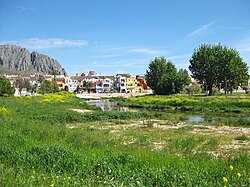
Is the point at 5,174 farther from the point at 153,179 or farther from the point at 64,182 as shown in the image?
the point at 153,179

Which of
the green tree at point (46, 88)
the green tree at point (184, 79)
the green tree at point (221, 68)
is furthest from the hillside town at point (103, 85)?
the green tree at point (221, 68)

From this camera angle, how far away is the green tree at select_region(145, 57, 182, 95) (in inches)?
3440

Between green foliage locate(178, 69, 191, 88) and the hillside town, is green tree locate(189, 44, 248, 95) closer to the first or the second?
green foliage locate(178, 69, 191, 88)

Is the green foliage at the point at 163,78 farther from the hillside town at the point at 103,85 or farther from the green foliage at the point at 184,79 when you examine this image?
the hillside town at the point at 103,85

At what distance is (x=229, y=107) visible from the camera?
144ft

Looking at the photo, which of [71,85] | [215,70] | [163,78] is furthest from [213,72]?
[71,85]

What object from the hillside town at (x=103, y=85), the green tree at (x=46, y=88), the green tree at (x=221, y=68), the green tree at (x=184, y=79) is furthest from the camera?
the hillside town at (x=103, y=85)

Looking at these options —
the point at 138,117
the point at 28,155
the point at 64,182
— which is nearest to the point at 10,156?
the point at 28,155

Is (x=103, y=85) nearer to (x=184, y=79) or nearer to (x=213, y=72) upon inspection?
(x=184, y=79)

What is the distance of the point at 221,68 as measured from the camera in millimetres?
78812

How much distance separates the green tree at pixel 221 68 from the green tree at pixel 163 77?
7.65 m

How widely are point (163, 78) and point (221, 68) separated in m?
20.0

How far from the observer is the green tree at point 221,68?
7762 cm

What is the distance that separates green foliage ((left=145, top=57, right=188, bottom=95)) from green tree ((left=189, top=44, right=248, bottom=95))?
7181 mm
